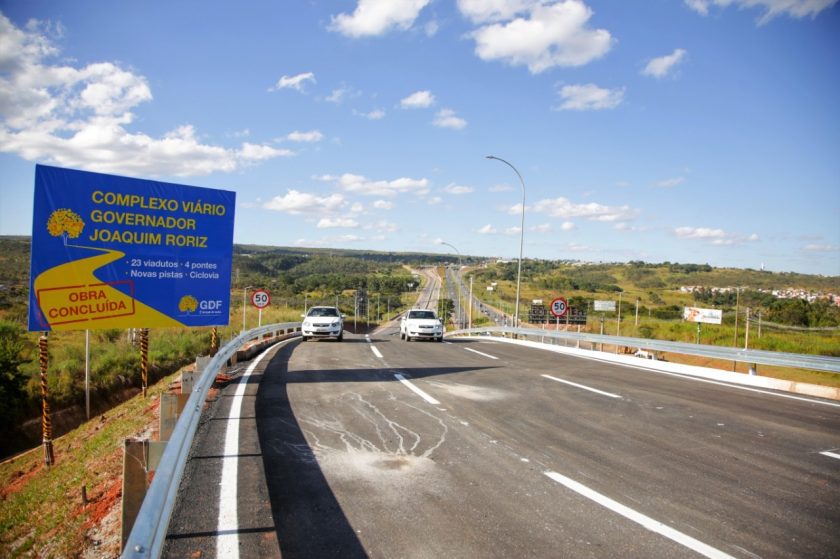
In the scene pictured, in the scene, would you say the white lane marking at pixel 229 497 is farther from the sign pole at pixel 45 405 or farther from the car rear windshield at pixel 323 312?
the car rear windshield at pixel 323 312

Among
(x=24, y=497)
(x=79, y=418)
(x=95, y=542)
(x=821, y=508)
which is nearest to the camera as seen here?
(x=95, y=542)

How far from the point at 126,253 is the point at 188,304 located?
1.74m

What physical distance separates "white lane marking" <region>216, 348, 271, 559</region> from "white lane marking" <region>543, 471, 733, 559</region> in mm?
3064

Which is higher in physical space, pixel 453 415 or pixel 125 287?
pixel 125 287

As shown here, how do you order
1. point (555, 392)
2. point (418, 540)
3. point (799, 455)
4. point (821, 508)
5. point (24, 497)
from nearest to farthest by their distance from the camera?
point (418, 540) → point (821, 508) → point (799, 455) → point (24, 497) → point (555, 392)

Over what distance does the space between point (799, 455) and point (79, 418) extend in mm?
23083

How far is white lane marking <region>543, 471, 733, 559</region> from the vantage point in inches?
152

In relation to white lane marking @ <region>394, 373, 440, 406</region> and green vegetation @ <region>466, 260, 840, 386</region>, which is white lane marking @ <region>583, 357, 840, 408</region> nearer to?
white lane marking @ <region>394, 373, 440, 406</region>

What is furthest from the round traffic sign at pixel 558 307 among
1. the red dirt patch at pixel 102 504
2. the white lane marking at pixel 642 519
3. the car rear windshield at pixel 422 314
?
the red dirt patch at pixel 102 504

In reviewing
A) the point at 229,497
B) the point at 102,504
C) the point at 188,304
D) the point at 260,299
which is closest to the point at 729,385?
the point at 229,497

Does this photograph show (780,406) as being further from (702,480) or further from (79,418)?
(79,418)

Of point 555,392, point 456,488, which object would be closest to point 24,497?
point 456,488

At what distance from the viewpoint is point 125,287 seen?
1156 cm

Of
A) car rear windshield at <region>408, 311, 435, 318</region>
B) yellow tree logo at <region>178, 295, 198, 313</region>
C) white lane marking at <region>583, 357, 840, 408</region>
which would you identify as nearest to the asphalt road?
white lane marking at <region>583, 357, 840, 408</region>
